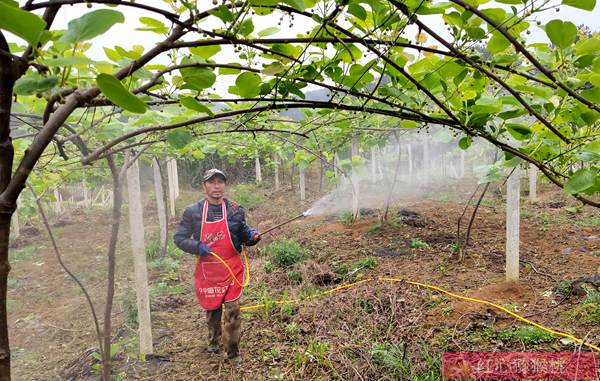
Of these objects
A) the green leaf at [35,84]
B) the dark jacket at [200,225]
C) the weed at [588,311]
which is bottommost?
the weed at [588,311]

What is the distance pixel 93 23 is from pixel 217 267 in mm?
3197

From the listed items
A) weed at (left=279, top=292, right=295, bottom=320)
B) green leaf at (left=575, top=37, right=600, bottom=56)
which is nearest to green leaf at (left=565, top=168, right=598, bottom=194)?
green leaf at (left=575, top=37, right=600, bottom=56)

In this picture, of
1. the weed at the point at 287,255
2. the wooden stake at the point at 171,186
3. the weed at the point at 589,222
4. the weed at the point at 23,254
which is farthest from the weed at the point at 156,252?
the weed at the point at 589,222

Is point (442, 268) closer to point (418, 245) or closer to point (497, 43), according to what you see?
point (418, 245)

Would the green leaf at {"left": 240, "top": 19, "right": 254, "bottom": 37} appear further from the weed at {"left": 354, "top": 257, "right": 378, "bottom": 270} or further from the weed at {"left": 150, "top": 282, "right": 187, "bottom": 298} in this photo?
the weed at {"left": 150, "top": 282, "right": 187, "bottom": 298}

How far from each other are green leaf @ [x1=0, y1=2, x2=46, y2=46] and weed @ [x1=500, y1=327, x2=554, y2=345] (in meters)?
3.31

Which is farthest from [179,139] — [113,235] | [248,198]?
[248,198]

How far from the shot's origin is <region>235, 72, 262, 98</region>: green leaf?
897 mm

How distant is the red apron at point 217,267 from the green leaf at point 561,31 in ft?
10.1

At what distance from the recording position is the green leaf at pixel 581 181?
949 millimetres

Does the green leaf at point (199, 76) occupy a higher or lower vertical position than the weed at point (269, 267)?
higher

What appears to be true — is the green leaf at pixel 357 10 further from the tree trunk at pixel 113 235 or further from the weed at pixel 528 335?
the weed at pixel 528 335

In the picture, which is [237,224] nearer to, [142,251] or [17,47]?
[142,251]

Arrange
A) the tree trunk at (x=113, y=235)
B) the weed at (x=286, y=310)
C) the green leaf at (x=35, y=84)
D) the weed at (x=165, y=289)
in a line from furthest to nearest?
1. the weed at (x=165, y=289)
2. the weed at (x=286, y=310)
3. the tree trunk at (x=113, y=235)
4. the green leaf at (x=35, y=84)
